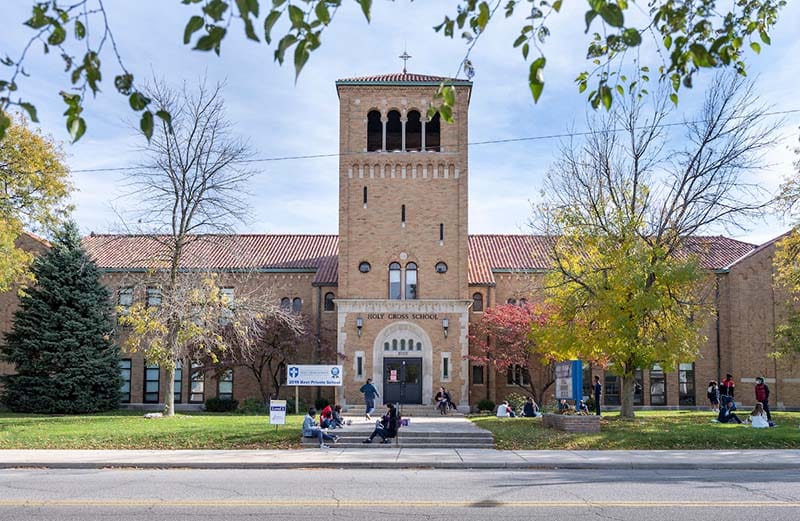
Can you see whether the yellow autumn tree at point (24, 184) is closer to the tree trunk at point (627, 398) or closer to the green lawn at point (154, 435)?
the green lawn at point (154, 435)

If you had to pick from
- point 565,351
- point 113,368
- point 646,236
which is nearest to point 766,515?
point 565,351

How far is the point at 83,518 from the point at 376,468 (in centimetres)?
825

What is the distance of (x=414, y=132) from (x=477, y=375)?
40.1 ft

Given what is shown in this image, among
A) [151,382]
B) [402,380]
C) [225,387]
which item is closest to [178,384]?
[151,382]

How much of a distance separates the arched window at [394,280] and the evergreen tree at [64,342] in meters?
13.6

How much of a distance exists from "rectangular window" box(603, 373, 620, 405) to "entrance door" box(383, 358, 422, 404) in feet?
36.5

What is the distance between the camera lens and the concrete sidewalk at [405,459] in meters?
18.4

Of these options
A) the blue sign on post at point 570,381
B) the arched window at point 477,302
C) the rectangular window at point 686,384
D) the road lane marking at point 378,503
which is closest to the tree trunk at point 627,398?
the blue sign on post at point 570,381

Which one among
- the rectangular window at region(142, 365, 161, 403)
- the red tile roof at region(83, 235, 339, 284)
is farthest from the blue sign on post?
the rectangular window at region(142, 365, 161, 403)

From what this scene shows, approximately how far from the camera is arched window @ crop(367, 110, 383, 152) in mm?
38750

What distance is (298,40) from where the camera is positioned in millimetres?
5137

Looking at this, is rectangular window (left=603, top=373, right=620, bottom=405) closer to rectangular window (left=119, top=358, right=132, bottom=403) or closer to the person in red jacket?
the person in red jacket

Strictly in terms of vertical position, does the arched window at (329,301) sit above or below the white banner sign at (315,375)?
above

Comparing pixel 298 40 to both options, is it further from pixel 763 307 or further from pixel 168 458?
pixel 763 307
